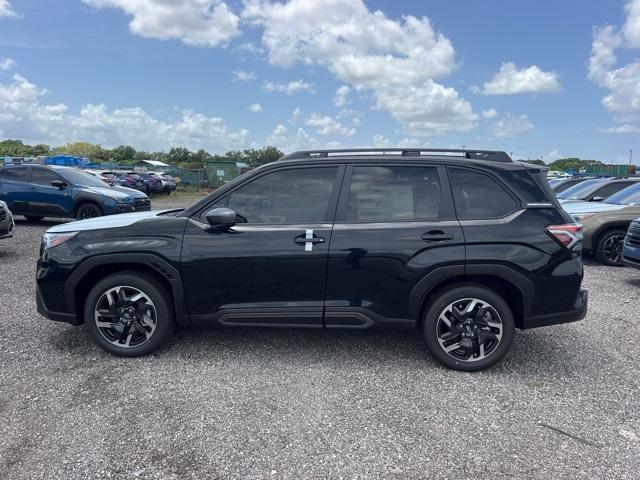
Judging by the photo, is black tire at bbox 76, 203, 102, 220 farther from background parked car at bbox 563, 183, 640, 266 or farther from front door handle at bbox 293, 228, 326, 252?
background parked car at bbox 563, 183, 640, 266

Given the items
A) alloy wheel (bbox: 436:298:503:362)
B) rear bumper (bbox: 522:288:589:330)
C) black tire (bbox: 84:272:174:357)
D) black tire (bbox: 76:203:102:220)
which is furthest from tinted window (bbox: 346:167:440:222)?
black tire (bbox: 76:203:102:220)

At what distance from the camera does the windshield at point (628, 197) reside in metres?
8.39

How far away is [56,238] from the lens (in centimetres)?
389

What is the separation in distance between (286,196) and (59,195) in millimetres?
10160

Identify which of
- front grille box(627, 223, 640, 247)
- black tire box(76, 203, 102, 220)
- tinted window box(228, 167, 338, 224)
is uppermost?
tinted window box(228, 167, 338, 224)

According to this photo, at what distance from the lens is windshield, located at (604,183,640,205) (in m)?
8.39

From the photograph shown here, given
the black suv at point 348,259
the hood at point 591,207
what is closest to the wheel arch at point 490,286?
the black suv at point 348,259

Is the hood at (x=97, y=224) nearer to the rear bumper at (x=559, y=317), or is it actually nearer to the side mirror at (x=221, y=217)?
the side mirror at (x=221, y=217)

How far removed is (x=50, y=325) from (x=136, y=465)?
2.76m

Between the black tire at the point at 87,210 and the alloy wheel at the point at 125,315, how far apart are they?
8.54 m

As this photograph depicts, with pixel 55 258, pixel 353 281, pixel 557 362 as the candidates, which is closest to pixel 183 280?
pixel 55 258

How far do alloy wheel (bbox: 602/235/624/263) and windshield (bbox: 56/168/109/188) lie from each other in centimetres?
1189

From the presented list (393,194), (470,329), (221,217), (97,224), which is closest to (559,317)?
(470,329)

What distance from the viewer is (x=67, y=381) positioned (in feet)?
11.5
